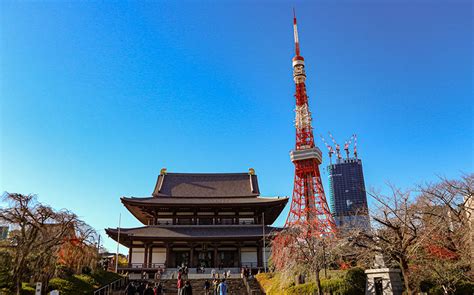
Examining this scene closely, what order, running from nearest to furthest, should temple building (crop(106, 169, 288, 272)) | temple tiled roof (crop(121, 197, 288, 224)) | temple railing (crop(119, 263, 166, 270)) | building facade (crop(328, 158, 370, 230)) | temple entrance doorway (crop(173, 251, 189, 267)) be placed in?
temple railing (crop(119, 263, 166, 270))
temple building (crop(106, 169, 288, 272))
temple entrance doorway (crop(173, 251, 189, 267))
temple tiled roof (crop(121, 197, 288, 224))
building facade (crop(328, 158, 370, 230))

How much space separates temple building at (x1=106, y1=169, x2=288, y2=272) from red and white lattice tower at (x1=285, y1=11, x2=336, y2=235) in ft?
8.15

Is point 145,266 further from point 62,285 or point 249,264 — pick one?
point 62,285

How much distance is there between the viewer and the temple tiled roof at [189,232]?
33938 millimetres

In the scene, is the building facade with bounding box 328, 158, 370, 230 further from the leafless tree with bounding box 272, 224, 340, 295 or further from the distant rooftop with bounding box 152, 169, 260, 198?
the leafless tree with bounding box 272, 224, 340, 295

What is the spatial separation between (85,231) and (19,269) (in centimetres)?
435

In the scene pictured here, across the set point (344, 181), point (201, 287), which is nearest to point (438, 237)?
point (201, 287)

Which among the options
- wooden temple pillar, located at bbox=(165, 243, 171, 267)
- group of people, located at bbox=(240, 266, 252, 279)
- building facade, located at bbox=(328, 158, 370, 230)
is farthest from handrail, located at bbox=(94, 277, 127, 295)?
building facade, located at bbox=(328, 158, 370, 230)

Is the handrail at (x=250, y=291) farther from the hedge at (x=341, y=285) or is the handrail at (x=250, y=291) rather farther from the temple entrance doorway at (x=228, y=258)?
the temple entrance doorway at (x=228, y=258)

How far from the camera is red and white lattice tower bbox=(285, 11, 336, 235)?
3775 cm

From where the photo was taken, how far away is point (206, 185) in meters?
44.9

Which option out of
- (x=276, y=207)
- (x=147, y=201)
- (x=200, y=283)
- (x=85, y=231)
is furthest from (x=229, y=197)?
(x=85, y=231)

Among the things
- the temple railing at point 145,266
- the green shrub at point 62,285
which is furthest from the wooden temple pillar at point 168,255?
the green shrub at point 62,285


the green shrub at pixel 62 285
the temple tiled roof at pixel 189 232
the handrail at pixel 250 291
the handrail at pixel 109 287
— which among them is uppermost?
the temple tiled roof at pixel 189 232

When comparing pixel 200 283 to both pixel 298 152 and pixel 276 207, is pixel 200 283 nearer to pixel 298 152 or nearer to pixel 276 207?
pixel 276 207
